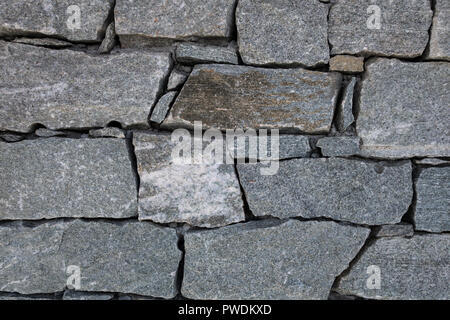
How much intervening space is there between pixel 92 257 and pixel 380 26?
1924 mm

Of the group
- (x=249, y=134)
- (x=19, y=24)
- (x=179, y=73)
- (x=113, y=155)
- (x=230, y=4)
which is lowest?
(x=113, y=155)

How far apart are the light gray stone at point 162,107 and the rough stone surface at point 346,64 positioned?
33.2 inches

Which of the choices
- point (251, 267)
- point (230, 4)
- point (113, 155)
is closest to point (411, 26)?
point (230, 4)

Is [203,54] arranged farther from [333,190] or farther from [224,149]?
[333,190]

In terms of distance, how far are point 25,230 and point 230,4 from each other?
5.20ft

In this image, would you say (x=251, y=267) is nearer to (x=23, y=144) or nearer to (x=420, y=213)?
(x=420, y=213)

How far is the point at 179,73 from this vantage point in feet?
5.33

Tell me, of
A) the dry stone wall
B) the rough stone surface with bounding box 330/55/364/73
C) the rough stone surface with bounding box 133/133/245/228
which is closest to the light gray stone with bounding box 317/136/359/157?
the dry stone wall

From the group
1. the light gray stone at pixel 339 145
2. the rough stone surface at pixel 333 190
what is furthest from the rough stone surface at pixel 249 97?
the rough stone surface at pixel 333 190

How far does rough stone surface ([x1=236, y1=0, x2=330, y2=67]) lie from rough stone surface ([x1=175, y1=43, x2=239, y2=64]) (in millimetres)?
68

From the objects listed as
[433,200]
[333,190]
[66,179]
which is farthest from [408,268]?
[66,179]

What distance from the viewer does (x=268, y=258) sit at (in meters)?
1.69

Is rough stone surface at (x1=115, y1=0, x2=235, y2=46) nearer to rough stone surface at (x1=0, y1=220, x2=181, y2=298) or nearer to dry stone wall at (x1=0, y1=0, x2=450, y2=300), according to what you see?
dry stone wall at (x1=0, y1=0, x2=450, y2=300)

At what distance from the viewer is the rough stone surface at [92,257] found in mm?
1678
